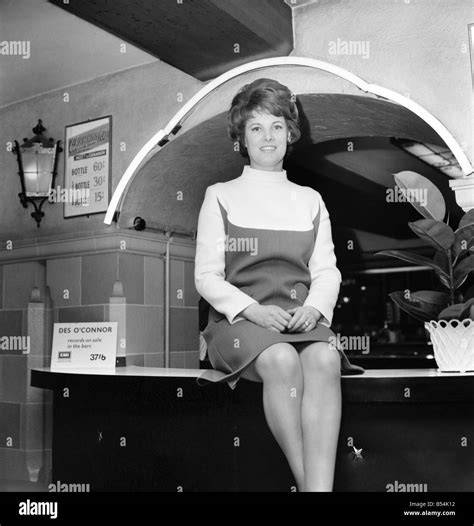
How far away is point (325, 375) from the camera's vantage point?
179cm

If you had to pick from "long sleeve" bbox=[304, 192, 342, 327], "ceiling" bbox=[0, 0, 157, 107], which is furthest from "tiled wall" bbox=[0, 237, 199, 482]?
"long sleeve" bbox=[304, 192, 342, 327]

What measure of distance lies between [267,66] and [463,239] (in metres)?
1.06

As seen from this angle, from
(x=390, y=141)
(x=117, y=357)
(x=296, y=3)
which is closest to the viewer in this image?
(x=296, y=3)

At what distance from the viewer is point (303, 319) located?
187 cm

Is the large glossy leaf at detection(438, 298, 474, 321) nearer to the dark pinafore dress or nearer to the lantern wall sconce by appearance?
the dark pinafore dress

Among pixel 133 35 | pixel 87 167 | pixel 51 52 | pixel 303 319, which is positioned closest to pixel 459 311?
pixel 303 319

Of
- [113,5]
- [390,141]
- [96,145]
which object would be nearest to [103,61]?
[96,145]

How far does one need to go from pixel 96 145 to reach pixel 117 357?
3.28 feet

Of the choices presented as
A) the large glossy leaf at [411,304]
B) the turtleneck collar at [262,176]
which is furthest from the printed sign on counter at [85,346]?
the large glossy leaf at [411,304]

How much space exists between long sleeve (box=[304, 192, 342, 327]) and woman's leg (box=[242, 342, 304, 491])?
0.24 metres

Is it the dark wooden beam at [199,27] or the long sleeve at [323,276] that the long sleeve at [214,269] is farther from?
the dark wooden beam at [199,27]

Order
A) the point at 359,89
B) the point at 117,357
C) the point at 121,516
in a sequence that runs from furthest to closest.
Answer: the point at 117,357 → the point at 359,89 → the point at 121,516

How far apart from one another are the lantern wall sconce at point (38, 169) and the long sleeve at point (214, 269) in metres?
1.51

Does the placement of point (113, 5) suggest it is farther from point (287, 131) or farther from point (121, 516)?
point (121, 516)
